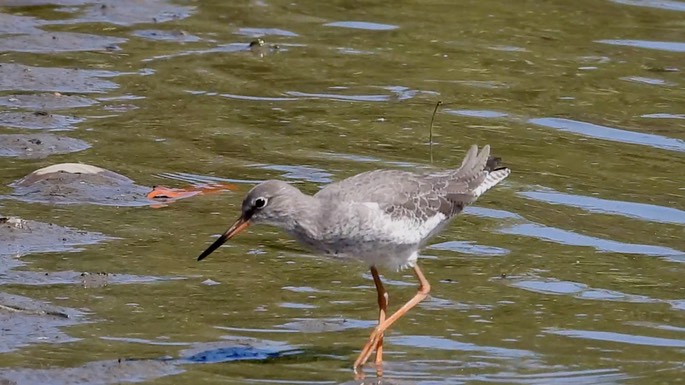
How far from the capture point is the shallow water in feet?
22.9

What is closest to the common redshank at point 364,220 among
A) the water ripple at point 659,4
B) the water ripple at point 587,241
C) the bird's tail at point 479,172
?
the bird's tail at point 479,172

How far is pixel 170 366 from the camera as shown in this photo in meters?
6.67

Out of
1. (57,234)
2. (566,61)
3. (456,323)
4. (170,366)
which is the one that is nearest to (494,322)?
(456,323)

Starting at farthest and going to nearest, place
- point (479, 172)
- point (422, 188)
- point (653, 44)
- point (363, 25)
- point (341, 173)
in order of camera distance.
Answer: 1. point (363, 25)
2. point (653, 44)
3. point (341, 173)
4. point (479, 172)
5. point (422, 188)

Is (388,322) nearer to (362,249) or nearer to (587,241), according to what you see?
(362,249)

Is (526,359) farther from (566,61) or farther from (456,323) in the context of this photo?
(566,61)

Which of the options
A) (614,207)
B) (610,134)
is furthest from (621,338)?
(610,134)

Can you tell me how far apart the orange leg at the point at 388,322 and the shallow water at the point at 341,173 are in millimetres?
101

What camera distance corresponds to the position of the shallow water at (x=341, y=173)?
6988 millimetres

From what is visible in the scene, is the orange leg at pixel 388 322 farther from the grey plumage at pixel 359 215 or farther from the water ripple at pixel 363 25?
the water ripple at pixel 363 25

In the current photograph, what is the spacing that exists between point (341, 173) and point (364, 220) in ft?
8.57

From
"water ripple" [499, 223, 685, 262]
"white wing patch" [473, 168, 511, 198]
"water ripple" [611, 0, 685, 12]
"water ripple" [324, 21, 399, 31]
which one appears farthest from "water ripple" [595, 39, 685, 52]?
"white wing patch" [473, 168, 511, 198]

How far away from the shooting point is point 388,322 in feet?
23.5

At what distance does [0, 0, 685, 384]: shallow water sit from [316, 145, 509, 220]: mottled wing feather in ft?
1.56
